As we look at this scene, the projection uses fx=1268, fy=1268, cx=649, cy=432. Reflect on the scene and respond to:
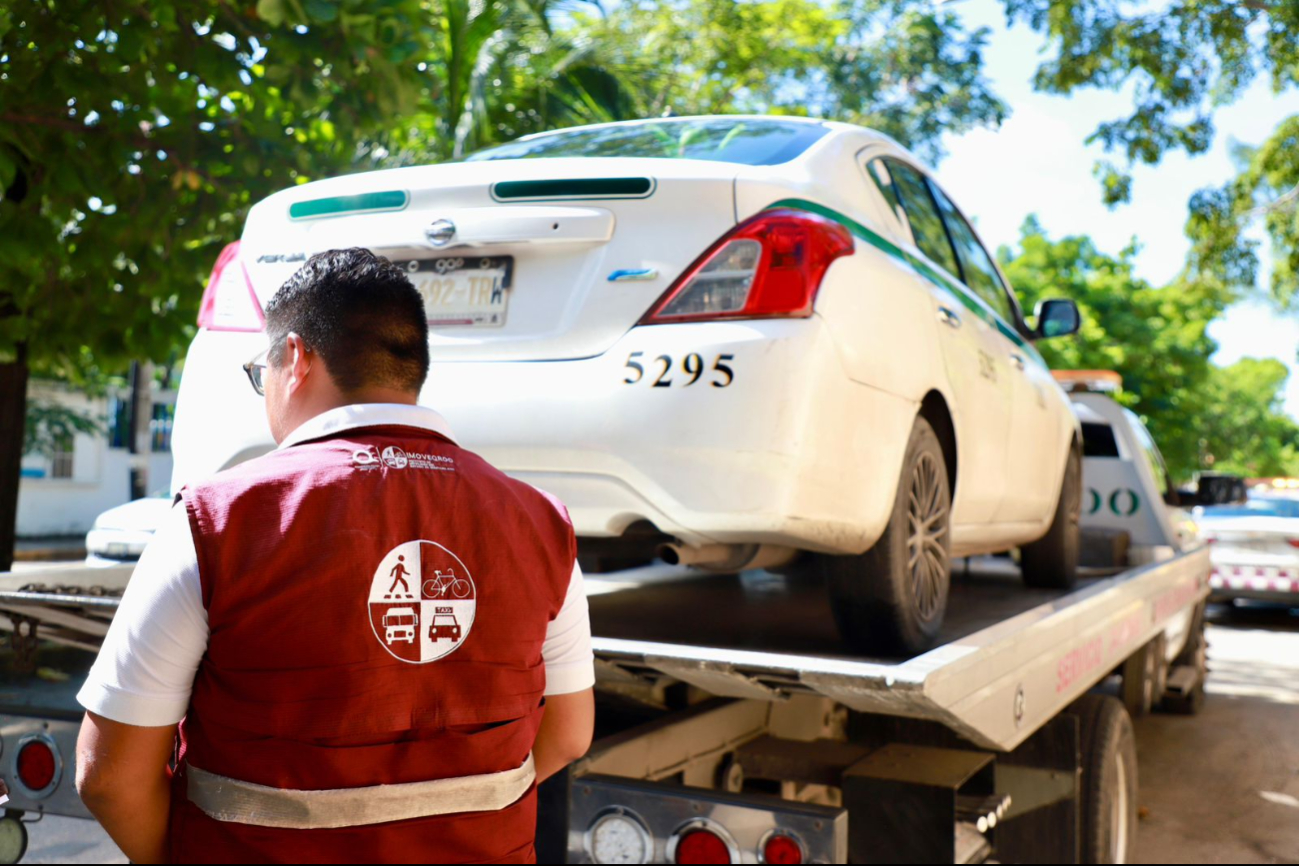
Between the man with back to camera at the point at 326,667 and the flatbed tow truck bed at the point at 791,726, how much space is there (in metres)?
1.08

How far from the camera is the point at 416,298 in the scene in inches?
71.7

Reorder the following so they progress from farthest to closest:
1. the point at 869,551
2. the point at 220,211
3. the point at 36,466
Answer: the point at 36,466 < the point at 220,211 < the point at 869,551

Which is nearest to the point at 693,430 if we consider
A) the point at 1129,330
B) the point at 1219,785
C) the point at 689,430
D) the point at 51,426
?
the point at 689,430

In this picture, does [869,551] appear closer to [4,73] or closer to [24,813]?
[24,813]

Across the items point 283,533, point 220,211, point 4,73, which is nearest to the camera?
point 283,533

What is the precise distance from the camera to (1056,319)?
529cm

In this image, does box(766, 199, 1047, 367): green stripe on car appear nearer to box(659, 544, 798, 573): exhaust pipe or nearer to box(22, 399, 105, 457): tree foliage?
box(659, 544, 798, 573): exhaust pipe

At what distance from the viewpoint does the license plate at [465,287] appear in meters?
3.07

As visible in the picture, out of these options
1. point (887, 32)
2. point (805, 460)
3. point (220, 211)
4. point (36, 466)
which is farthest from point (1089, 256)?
point (805, 460)

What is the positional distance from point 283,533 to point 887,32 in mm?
19029

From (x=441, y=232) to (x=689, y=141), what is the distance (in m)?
0.87

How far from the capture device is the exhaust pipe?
10.2 ft

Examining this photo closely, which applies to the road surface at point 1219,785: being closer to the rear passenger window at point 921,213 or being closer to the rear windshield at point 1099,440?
the rear windshield at point 1099,440

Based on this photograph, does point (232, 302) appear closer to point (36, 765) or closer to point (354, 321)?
point (36, 765)
